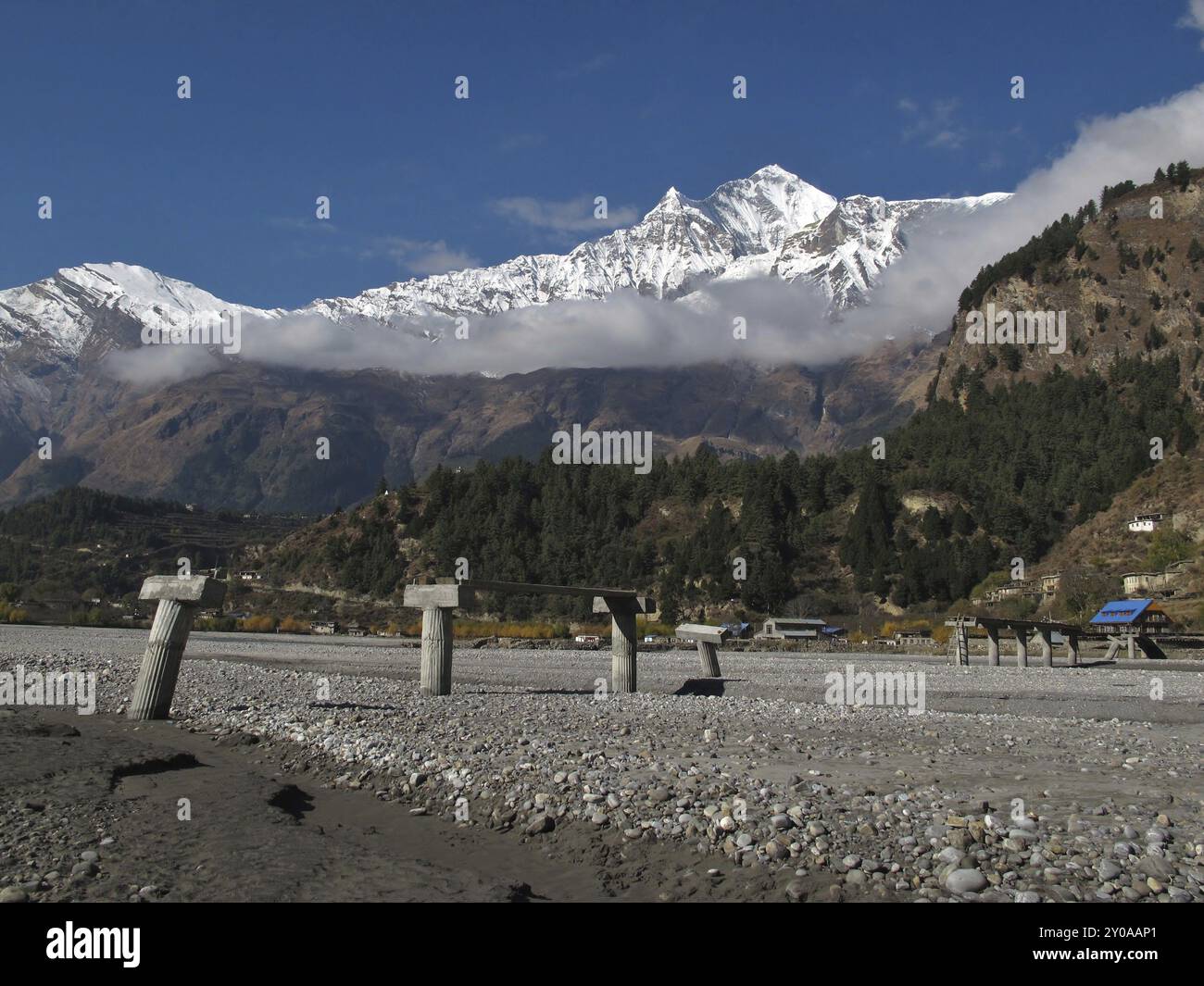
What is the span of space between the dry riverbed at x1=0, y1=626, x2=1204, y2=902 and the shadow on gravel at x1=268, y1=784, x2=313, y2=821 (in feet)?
0.15

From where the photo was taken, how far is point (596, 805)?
11.3m

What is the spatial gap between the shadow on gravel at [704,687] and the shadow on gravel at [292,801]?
16.8 meters

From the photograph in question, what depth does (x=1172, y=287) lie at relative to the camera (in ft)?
529

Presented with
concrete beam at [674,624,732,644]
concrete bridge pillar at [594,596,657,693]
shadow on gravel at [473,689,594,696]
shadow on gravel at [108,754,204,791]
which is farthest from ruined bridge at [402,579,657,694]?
shadow on gravel at [108,754,204,791]

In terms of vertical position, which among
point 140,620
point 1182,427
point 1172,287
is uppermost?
point 1172,287

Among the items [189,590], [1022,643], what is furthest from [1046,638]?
[189,590]

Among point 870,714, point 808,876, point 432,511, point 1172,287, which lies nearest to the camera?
point 808,876

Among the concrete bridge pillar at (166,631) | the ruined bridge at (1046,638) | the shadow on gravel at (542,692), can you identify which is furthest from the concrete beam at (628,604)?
the ruined bridge at (1046,638)

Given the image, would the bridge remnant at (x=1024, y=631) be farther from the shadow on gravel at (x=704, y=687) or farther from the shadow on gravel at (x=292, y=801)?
the shadow on gravel at (x=292, y=801)

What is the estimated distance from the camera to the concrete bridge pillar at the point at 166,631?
19.4 metres
